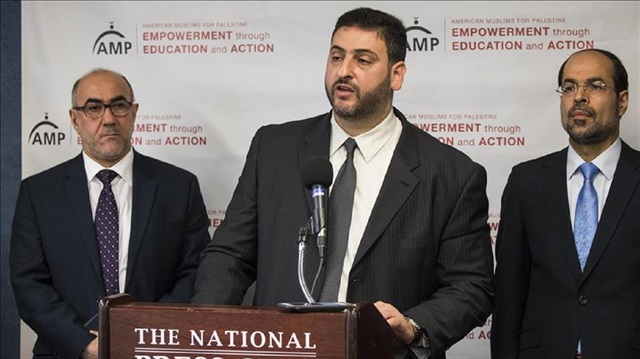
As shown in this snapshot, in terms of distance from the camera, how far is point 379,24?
137 inches

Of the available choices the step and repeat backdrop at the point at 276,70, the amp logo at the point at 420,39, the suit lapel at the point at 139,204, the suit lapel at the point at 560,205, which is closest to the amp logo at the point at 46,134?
the step and repeat backdrop at the point at 276,70

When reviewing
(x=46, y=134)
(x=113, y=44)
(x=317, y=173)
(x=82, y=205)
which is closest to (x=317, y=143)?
(x=317, y=173)

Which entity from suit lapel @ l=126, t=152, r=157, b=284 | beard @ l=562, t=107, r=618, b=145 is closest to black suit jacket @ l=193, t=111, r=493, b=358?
beard @ l=562, t=107, r=618, b=145

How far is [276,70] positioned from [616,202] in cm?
187

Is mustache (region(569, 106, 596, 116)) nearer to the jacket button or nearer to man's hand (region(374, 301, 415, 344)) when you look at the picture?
the jacket button

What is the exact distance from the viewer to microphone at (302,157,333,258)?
8.69ft

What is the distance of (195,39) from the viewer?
5102mm

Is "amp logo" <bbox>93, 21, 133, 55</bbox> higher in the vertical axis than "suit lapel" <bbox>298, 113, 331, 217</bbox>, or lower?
higher

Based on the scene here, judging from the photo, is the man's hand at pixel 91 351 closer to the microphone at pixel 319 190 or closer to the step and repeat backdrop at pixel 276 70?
the step and repeat backdrop at pixel 276 70

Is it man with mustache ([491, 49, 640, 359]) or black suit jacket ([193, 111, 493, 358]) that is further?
man with mustache ([491, 49, 640, 359])

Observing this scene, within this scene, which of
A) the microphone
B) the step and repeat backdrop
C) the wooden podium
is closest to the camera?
the wooden podium

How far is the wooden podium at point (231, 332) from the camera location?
2318 mm

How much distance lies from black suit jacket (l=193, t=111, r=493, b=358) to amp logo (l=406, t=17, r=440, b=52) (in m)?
1.59

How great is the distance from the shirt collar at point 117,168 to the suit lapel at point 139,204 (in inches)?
1.1
